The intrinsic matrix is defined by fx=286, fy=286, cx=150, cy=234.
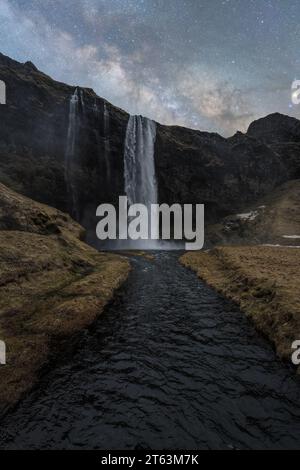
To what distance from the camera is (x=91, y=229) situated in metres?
75.4

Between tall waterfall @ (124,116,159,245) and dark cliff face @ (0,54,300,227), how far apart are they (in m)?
2.05

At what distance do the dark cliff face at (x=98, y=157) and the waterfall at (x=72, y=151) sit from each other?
2.38 ft

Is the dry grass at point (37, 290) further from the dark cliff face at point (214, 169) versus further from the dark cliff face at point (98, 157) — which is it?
the dark cliff face at point (214, 169)

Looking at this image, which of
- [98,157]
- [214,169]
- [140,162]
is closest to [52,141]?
[98,157]

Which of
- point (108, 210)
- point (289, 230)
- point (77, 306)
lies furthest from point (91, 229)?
point (77, 306)

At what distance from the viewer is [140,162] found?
78500 millimetres

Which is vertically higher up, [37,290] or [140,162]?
[140,162]

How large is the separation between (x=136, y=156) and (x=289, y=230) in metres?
43.1

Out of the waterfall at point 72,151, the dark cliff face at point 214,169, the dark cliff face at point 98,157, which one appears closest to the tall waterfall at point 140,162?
the dark cliff face at point 98,157

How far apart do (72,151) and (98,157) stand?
656cm

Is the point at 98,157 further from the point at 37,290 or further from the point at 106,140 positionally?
the point at 37,290

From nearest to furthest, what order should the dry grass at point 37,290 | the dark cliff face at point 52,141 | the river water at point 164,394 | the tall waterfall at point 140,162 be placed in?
the river water at point 164,394
the dry grass at point 37,290
the dark cliff face at point 52,141
the tall waterfall at point 140,162

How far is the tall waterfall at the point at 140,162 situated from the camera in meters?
76.0
